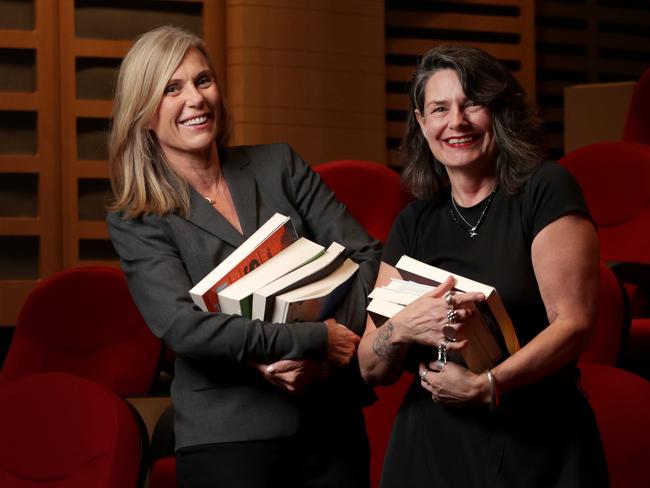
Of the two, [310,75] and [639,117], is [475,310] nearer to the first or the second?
[639,117]

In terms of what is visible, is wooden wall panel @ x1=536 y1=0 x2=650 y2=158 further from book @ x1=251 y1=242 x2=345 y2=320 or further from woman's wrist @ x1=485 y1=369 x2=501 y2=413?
woman's wrist @ x1=485 y1=369 x2=501 y2=413

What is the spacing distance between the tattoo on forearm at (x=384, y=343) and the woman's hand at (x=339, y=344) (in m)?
0.12

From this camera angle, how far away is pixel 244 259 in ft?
5.73

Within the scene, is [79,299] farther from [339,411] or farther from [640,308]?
[640,308]

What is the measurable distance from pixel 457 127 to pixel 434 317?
323mm

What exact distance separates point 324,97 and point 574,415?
337 cm

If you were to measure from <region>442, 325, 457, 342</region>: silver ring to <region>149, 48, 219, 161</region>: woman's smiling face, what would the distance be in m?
0.64

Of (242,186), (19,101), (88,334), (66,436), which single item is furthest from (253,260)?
(19,101)

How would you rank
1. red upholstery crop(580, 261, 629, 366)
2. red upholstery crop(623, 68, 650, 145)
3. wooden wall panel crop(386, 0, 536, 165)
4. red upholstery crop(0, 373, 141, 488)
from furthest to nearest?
wooden wall panel crop(386, 0, 536, 165) < red upholstery crop(623, 68, 650, 145) < red upholstery crop(580, 261, 629, 366) < red upholstery crop(0, 373, 141, 488)

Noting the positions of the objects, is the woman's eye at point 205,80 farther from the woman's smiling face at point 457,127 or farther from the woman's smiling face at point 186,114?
the woman's smiling face at point 457,127

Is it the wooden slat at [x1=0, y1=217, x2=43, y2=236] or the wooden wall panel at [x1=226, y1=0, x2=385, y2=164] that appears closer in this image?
the wooden slat at [x1=0, y1=217, x2=43, y2=236]

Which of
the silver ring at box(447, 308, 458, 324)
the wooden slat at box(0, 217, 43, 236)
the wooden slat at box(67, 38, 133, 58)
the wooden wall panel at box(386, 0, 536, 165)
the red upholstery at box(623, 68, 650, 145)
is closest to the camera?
the silver ring at box(447, 308, 458, 324)

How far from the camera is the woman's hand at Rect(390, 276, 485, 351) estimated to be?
150 cm

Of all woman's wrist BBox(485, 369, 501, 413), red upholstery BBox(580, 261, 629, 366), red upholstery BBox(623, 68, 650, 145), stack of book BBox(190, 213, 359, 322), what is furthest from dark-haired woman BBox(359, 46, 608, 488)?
red upholstery BBox(623, 68, 650, 145)
